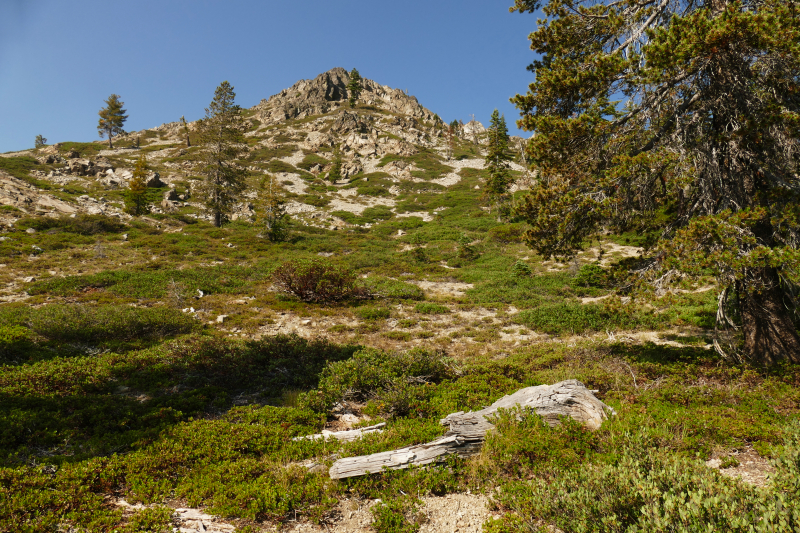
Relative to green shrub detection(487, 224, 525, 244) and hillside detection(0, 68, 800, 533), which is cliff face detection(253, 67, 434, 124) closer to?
green shrub detection(487, 224, 525, 244)

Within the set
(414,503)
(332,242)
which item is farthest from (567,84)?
(332,242)

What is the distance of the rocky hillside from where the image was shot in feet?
137

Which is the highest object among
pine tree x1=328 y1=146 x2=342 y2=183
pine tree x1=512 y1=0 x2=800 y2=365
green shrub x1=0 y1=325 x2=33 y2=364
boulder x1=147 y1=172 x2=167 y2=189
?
pine tree x1=328 y1=146 x2=342 y2=183

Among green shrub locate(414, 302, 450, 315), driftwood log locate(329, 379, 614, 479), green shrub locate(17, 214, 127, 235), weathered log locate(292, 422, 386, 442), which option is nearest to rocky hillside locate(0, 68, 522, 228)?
green shrub locate(17, 214, 127, 235)

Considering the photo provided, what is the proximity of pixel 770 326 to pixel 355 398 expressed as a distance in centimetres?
915

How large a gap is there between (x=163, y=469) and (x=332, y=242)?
27.2m

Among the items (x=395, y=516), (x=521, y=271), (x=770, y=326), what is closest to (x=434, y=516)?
(x=395, y=516)

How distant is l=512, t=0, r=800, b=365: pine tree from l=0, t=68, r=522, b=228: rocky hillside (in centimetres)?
3579

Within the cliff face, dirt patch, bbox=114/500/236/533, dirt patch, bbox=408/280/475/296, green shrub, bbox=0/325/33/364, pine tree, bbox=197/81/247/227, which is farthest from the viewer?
the cliff face

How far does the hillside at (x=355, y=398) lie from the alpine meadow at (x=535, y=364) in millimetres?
50

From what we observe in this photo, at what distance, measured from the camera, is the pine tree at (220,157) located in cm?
3447

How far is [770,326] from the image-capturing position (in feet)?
24.5

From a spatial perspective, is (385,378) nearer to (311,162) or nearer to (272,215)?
(272,215)

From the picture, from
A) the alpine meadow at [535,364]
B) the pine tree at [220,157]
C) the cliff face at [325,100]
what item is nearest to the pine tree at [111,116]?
the cliff face at [325,100]
